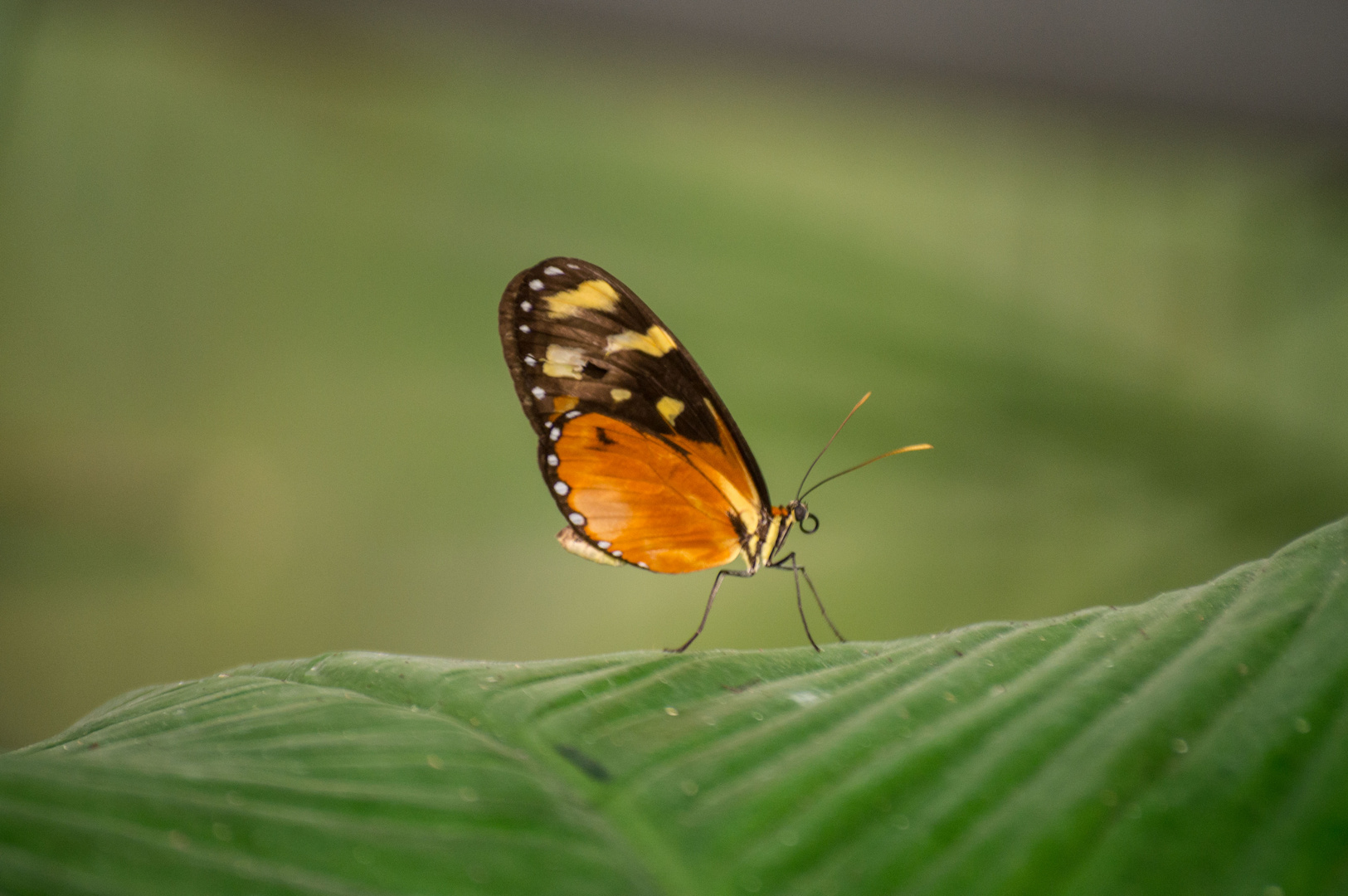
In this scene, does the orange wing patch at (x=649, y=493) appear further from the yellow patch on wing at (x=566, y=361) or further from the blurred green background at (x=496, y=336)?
the blurred green background at (x=496, y=336)

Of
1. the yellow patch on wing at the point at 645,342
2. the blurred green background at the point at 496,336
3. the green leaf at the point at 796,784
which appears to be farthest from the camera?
the blurred green background at the point at 496,336

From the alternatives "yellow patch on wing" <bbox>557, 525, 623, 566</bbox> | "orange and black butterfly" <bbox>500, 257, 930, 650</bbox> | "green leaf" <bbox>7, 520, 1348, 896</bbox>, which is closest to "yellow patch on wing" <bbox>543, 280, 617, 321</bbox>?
"orange and black butterfly" <bbox>500, 257, 930, 650</bbox>

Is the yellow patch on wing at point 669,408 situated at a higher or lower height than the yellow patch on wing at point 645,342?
lower

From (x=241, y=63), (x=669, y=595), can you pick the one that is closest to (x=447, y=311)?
(x=241, y=63)

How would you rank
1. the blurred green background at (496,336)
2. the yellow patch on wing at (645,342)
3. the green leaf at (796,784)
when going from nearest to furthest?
the green leaf at (796,784) → the yellow patch on wing at (645,342) → the blurred green background at (496,336)

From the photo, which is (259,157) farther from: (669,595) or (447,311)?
(669,595)

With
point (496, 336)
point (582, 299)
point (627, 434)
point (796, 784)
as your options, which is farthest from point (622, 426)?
point (496, 336)

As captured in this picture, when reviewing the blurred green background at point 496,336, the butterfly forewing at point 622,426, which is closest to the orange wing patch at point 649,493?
the butterfly forewing at point 622,426
